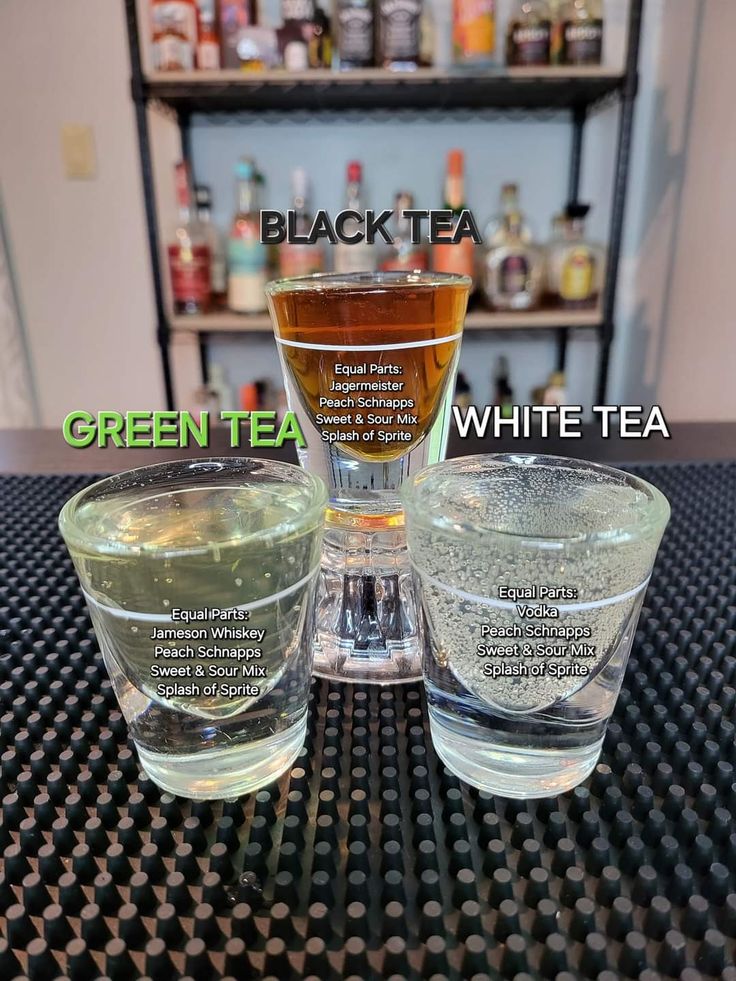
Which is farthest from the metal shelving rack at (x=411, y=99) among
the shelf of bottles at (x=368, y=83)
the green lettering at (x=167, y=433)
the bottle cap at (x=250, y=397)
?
the green lettering at (x=167, y=433)

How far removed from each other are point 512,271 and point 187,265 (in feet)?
1.81

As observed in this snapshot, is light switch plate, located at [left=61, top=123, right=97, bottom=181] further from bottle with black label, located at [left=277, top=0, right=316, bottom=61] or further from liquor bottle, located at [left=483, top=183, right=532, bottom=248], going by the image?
liquor bottle, located at [left=483, top=183, right=532, bottom=248]

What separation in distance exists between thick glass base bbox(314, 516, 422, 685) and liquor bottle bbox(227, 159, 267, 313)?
37.2 inches

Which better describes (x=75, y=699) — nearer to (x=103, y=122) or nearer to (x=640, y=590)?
(x=640, y=590)

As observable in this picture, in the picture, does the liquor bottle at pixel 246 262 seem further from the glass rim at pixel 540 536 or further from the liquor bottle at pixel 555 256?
the glass rim at pixel 540 536

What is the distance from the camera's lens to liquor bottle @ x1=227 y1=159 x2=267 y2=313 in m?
1.19

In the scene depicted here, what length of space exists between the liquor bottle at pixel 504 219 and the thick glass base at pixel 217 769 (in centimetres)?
115

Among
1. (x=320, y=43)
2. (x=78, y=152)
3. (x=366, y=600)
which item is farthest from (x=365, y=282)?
(x=78, y=152)

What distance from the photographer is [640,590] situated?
0.23m

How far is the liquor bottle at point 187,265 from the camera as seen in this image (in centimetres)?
119

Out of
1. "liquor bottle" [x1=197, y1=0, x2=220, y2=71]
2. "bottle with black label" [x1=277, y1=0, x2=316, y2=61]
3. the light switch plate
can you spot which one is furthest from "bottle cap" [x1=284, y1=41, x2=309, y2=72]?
the light switch plate

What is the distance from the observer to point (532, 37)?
3.60 ft

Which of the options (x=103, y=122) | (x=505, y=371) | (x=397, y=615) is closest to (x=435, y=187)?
(x=505, y=371)

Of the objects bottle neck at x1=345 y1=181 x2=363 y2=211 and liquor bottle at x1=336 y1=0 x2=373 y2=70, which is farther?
bottle neck at x1=345 y1=181 x2=363 y2=211
